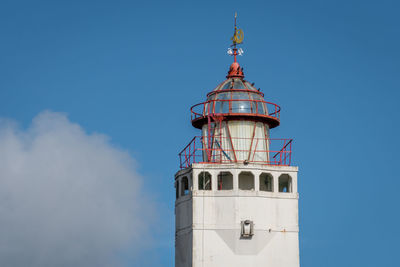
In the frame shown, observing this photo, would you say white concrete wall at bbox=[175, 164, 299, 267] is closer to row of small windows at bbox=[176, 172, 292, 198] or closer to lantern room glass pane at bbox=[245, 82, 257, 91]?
row of small windows at bbox=[176, 172, 292, 198]

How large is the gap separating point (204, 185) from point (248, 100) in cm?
633

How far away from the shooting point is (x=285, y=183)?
201 ft

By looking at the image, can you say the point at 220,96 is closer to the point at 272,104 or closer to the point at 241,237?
the point at 272,104

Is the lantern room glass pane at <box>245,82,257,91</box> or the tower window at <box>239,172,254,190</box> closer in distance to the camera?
the tower window at <box>239,172,254,190</box>

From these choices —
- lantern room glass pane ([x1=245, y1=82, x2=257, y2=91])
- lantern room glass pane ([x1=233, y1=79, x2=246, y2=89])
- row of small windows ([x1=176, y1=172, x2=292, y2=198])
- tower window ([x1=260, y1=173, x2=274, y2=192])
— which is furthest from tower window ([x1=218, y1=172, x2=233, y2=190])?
lantern room glass pane ([x1=245, y1=82, x2=257, y2=91])

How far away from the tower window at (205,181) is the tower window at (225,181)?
0.72 meters

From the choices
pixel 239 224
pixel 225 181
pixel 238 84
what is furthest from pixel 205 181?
pixel 238 84

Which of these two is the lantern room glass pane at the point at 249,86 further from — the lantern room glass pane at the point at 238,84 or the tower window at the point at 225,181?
the tower window at the point at 225,181

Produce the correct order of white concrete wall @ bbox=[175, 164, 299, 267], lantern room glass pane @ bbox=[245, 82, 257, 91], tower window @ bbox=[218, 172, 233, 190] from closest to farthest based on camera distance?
1. white concrete wall @ bbox=[175, 164, 299, 267]
2. tower window @ bbox=[218, 172, 233, 190]
3. lantern room glass pane @ bbox=[245, 82, 257, 91]

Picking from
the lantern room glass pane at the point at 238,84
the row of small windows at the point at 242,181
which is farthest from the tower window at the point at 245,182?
the lantern room glass pane at the point at 238,84

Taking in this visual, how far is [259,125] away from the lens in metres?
60.5

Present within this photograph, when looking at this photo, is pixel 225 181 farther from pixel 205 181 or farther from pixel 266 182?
pixel 266 182

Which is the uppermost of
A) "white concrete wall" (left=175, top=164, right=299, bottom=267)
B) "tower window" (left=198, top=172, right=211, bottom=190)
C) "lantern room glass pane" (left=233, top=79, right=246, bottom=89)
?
"lantern room glass pane" (left=233, top=79, right=246, bottom=89)

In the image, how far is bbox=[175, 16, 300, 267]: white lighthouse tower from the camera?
57500mm
